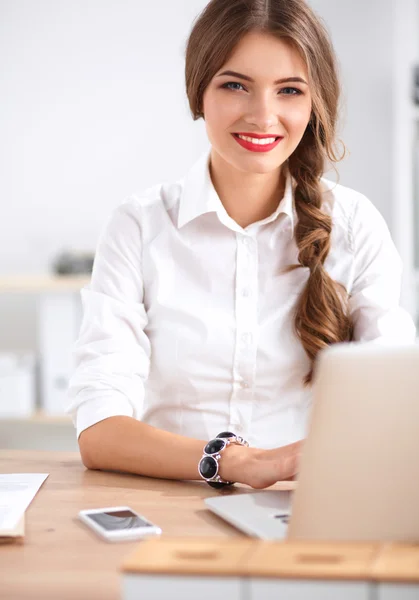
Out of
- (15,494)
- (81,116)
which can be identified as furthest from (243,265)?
(81,116)

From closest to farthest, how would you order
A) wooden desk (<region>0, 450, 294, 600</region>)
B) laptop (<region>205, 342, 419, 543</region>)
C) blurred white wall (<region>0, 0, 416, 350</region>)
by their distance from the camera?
laptop (<region>205, 342, 419, 543</region>)
wooden desk (<region>0, 450, 294, 600</region>)
blurred white wall (<region>0, 0, 416, 350</region>)

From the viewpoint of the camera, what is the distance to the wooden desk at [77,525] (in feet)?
2.63

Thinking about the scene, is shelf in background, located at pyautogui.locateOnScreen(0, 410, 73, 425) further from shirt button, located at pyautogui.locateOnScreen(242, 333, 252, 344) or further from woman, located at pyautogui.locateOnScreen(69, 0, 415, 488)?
shirt button, located at pyautogui.locateOnScreen(242, 333, 252, 344)

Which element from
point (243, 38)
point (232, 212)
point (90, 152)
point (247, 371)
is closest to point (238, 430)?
point (247, 371)

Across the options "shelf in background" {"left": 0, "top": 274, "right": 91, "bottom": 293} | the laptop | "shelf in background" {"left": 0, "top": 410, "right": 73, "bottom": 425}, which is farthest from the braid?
"shelf in background" {"left": 0, "top": 410, "right": 73, "bottom": 425}

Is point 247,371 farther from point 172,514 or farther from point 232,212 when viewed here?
point 172,514

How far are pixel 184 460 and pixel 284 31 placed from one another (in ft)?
2.47

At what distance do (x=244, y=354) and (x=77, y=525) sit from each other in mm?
605

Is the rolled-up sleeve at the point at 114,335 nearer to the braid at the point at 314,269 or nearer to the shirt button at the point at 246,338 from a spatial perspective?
the shirt button at the point at 246,338

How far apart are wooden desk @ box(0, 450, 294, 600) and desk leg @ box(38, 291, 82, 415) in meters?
1.97

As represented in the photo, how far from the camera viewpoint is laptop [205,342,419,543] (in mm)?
683

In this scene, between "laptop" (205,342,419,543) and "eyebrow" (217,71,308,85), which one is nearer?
"laptop" (205,342,419,543)

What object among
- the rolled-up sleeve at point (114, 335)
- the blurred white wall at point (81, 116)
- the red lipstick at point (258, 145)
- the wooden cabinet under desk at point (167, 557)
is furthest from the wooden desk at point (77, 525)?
the blurred white wall at point (81, 116)

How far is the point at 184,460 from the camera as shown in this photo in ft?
4.06
